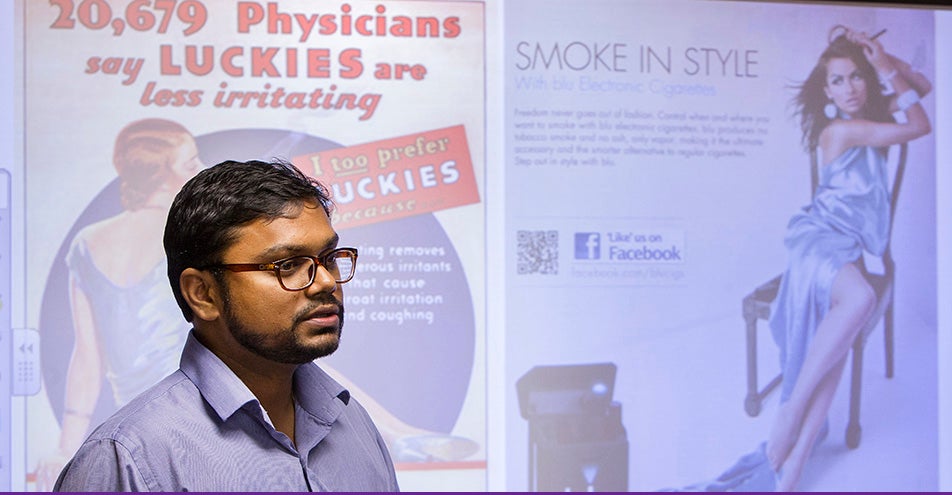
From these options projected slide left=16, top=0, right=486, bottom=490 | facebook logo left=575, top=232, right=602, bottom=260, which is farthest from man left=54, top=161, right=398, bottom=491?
facebook logo left=575, top=232, right=602, bottom=260

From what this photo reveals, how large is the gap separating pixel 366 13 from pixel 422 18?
0.49ft

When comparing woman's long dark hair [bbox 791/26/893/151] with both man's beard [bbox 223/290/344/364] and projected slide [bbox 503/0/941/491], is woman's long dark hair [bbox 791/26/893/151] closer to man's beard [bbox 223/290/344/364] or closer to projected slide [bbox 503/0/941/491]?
projected slide [bbox 503/0/941/491]

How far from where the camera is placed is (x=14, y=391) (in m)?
2.31

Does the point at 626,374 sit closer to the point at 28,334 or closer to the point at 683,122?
the point at 683,122

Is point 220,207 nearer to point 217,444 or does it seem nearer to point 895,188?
point 217,444

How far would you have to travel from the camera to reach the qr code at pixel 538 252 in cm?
251

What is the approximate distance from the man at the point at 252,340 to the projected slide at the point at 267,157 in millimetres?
1253

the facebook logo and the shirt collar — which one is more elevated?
the facebook logo

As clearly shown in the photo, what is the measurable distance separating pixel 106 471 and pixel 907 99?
2.49 meters

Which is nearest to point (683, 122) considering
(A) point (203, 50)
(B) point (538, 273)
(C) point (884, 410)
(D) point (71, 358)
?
(B) point (538, 273)

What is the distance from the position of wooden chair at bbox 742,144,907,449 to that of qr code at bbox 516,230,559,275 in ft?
1.87

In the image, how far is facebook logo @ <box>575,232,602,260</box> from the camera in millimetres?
2553

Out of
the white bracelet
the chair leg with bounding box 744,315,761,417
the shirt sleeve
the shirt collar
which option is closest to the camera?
the shirt sleeve

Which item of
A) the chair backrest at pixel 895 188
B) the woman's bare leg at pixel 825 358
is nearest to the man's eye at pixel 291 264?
the woman's bare leg at pixel 825 358
